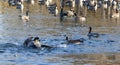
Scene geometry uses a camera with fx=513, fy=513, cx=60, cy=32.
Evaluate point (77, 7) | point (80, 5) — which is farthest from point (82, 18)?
point (80, 5)

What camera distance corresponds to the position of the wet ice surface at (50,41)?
26.2 meters

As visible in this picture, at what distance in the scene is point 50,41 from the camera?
1286 inches

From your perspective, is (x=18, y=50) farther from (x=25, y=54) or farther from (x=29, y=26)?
(x=29, y=26)

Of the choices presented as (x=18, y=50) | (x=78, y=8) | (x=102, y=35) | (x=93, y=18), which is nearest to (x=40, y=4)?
(x=78, y=8)

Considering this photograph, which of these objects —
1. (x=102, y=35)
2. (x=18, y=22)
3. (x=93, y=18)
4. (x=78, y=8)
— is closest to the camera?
(x=102, y=35)

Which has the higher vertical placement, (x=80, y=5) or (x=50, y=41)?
(x=50, y=41)

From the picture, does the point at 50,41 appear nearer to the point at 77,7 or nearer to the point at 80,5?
the point at 77,7

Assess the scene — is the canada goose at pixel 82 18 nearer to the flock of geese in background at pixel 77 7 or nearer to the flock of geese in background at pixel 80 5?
the flock of geese in background at pixel 77 7

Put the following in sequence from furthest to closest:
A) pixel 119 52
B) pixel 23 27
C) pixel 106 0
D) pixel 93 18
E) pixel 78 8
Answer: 1. pixel 106 0
2. pixel 78 8
3. pixel 93 18
4. pixel 23 27
5. pixel 119 52

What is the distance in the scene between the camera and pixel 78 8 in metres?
62.2

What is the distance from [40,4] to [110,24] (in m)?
20.9

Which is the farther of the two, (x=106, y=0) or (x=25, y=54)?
(x=106, y=0)

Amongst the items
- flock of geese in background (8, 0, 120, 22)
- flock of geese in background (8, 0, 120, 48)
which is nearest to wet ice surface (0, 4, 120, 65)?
flock of geese in background (8, 0, 120, 48)

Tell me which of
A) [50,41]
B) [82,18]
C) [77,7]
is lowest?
[77,7]
